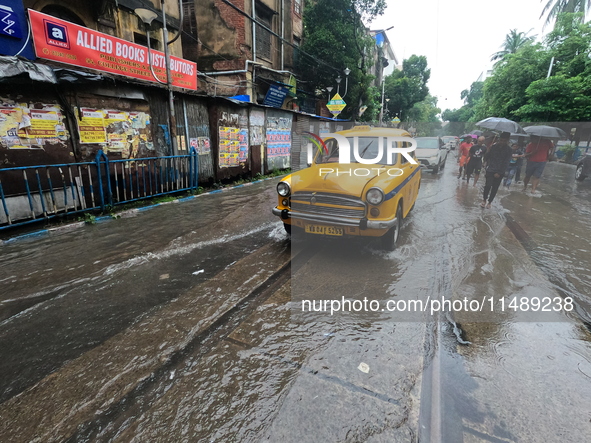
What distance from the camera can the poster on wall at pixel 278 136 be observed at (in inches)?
476

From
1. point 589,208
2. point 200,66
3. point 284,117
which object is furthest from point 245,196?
point 200,66

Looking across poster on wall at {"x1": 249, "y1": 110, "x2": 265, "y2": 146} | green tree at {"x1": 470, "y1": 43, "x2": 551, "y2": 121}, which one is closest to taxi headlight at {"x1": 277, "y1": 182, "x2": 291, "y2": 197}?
poster on wall at {"x1": 249, "y1": 110, "x2": 265, "y2": 146}

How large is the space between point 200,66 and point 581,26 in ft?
73.0

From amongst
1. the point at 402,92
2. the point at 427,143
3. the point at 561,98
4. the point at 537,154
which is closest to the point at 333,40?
the point at 427,143

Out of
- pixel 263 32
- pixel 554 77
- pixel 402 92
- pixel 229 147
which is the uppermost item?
pixel 402 92

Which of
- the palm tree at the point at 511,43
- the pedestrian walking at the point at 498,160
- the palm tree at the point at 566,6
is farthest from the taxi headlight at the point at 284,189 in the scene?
the palm tree at the point at 511,43

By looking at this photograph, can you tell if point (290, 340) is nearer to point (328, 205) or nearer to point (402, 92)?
point (328, 205)

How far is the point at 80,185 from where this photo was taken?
5875 millimetres

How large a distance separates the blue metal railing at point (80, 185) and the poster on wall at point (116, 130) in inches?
15.2

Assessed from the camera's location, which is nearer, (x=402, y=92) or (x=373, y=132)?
(x=373, y=132)

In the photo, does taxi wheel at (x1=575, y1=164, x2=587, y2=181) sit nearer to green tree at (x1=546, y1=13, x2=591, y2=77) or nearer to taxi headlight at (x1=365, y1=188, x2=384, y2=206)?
green tree at (x1=546, y1=13, x2=591, y2=77)

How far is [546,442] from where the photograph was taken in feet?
5.98

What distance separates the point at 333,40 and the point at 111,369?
20.8 metres

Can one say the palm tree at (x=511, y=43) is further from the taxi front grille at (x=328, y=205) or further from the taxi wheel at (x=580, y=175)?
the taxi front grille at (x=328, y=205)
